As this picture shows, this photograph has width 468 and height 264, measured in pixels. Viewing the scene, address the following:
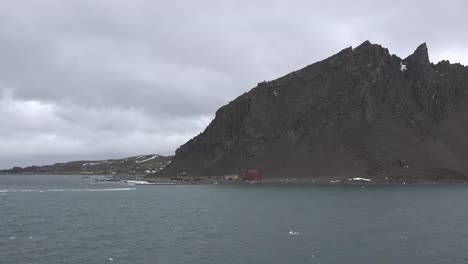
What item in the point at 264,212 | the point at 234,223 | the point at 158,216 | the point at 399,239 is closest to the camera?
the point at 399,239

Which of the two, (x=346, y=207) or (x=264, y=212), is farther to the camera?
(x=346, y=207)

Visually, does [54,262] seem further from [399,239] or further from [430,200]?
[430,200]

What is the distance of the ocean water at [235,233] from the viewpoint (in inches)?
2234

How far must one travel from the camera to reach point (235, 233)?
245 ft

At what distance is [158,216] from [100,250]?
121 feet

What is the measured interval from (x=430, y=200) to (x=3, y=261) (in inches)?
4271

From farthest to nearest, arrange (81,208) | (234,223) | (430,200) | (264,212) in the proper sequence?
(430,200), (81,208), (264,212), (234,223)

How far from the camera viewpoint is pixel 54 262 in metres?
53.2

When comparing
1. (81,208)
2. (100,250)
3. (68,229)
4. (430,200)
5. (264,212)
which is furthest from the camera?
(430,200)

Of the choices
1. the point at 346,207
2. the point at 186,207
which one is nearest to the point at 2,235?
the point at 186,207

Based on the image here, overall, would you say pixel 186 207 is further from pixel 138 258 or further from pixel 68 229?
pixel 138 258

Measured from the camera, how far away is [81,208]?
112 metres

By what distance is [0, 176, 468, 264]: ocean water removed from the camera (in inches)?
2234

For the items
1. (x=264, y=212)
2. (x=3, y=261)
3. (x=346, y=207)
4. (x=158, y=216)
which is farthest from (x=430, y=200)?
(x=3, y=261)
